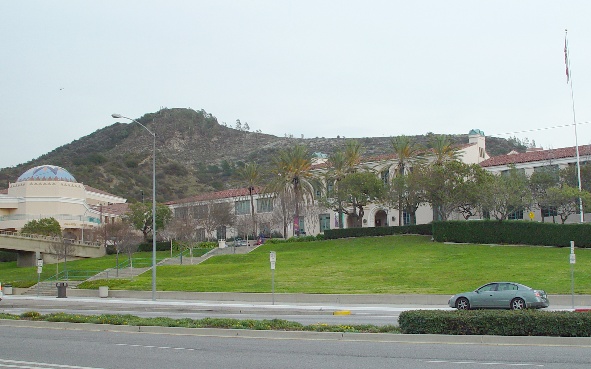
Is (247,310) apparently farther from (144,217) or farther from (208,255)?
(144,217)

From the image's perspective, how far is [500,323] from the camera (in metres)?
17.9

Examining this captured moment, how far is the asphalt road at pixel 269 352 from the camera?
582 inches

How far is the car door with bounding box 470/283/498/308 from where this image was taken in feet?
97.4

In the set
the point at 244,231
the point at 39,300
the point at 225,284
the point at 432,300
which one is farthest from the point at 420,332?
the point at 244,231

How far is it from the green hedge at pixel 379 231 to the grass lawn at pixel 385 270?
2.12 meters

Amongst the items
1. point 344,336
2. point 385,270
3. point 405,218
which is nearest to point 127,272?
point 385,270

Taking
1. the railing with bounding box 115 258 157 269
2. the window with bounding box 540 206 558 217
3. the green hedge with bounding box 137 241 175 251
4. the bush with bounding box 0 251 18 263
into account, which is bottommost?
the railing with bounding box 115 258 157 269

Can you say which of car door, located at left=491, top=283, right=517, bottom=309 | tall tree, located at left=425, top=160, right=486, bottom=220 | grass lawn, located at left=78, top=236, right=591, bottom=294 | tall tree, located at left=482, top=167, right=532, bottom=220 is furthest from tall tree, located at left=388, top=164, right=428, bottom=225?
car door, located at left=491, top=283, right=517, bottom=309

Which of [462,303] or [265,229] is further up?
[265,229]

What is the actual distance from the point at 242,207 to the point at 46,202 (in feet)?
84.5

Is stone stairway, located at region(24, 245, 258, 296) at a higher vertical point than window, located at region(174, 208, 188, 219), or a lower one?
lower

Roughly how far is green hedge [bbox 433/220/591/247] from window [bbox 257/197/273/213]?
90.9ft

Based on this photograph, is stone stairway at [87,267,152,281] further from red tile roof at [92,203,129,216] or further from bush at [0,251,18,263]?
red tile roof at [92,203,129,216]

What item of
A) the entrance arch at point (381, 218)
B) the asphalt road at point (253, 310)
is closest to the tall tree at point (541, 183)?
the entrance arch at point (381, 218)
